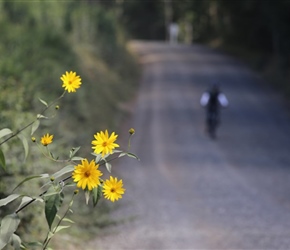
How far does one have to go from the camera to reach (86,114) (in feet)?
61.3

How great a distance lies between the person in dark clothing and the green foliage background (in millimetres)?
2888

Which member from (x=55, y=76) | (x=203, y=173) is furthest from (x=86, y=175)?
(x=203, y=173)

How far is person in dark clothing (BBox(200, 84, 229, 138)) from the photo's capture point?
71.5ft

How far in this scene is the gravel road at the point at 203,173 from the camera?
10.6 m

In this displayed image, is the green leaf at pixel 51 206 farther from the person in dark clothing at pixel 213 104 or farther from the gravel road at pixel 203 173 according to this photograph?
the person in dark clothing at pixel 213 104

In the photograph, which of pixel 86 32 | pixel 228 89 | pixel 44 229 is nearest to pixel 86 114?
pixel 44 229

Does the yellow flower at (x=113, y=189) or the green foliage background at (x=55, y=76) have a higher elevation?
the green foliage background at (x=55, y=76)

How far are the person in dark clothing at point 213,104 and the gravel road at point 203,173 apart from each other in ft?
1.38

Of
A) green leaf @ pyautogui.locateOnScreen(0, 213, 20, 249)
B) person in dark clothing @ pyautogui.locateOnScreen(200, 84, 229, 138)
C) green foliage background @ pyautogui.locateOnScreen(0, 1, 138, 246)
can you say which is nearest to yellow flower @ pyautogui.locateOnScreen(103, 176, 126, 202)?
green leaf @ pyautogui.locateOnScreen(0, 213, 20, 249)

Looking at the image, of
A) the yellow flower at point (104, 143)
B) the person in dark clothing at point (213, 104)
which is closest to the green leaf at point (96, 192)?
the yellow flower at point (104, 143)

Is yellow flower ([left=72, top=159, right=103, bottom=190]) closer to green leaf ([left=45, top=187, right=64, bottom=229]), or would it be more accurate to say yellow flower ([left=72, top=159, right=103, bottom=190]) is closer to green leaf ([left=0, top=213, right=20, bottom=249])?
green leaf ([left=45, top=187, right=64, bottom=229])

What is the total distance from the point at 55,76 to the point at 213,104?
7574 millimetres

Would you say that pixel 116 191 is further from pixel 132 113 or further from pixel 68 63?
pixel 132 113

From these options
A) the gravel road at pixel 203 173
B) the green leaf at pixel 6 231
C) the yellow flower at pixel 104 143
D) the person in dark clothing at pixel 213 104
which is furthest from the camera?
the person in dark clothing at pixel 213 104
